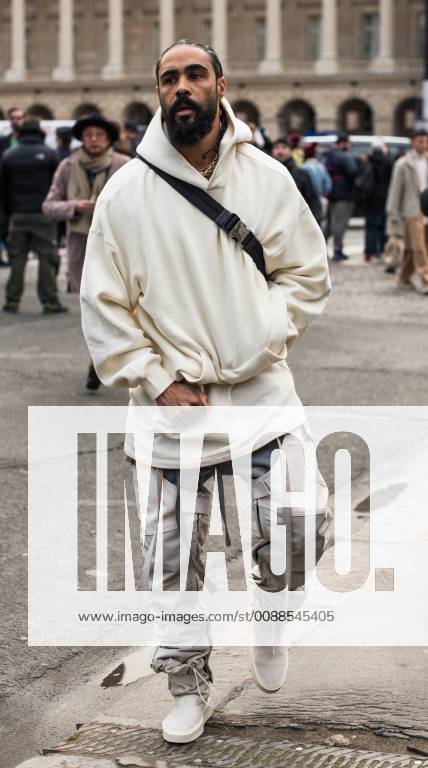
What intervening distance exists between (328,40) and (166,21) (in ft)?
30.8

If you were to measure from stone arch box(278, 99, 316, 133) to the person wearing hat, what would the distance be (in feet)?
225

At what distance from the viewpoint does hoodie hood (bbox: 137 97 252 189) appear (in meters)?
3.74

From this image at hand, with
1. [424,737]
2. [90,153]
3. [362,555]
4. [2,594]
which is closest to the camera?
[424,737]

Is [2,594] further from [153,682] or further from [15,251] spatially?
[15,251]

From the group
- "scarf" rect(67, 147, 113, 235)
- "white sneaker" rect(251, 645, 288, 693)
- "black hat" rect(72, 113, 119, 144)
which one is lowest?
"white sneaker" rect(251, 645, 288, 693)

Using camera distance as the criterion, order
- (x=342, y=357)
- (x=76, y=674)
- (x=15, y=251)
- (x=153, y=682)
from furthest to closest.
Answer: (x=15, y=251), (x=342, y=357), (x=76, y=674), (x=153, y=682)

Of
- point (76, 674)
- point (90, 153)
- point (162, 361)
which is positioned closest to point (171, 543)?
point (162, 361)

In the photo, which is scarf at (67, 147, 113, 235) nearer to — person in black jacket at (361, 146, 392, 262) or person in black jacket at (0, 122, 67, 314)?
person in black jacket at (0, 122, 67, 314)

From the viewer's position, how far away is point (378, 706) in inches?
156

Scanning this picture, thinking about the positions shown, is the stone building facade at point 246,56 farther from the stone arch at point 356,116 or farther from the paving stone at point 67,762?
the paving stone at point 67,762

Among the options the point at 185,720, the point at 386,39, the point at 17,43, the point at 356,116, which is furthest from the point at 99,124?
the point at 17,43

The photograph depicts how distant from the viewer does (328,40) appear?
76.8 meters

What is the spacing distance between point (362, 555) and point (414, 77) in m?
71.8

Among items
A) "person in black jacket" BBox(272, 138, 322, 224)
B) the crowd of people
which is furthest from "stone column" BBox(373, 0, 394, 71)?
"person in black jacket" BBox(272, 138, 322, 224)
